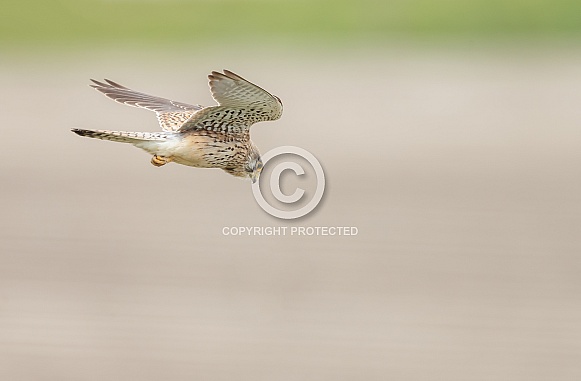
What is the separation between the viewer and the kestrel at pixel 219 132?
383cm

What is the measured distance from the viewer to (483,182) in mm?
14555

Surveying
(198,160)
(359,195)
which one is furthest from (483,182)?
(198,160)

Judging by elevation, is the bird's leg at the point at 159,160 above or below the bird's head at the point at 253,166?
below

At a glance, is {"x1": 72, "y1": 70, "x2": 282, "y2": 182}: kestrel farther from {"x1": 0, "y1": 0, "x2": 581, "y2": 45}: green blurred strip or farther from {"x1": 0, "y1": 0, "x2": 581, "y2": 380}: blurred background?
{"x1": 0, "y1": 0, "x2": 581, "y2": 45}: green blurred strip

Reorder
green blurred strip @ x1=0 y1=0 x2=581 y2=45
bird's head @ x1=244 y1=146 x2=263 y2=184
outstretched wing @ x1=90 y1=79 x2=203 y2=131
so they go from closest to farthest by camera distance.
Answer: bird's head @ x1=244 y1=146 x2=263 y2=184
outstretched wing @ x1=90 y1=79 x2=203 y2=131
green blurred strip @ x1=0 y1=0 x2=581 y2=45

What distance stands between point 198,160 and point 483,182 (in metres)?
11.0

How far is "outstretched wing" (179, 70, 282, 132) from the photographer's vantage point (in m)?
3.79

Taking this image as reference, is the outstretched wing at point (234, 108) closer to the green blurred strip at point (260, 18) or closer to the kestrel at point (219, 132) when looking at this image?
the kestrel at point (219, 132)

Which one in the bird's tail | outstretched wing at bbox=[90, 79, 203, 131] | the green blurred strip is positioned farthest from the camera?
the green blurred strip

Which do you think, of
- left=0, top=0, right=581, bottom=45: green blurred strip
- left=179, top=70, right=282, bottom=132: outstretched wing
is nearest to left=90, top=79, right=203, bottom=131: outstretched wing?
left=179, top=70, right=282, bottom=132: outstretched wing

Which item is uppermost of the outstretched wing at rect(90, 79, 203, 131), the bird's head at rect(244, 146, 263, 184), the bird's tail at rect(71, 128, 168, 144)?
the outstretched wing at rect(90, 79, 203, 131)

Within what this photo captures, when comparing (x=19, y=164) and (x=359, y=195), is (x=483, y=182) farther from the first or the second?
(x=19, y=164)

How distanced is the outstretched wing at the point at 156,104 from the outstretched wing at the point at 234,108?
180 mm

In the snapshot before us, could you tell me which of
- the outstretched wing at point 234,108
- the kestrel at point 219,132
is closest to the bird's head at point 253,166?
the kestrel at point 219,132
